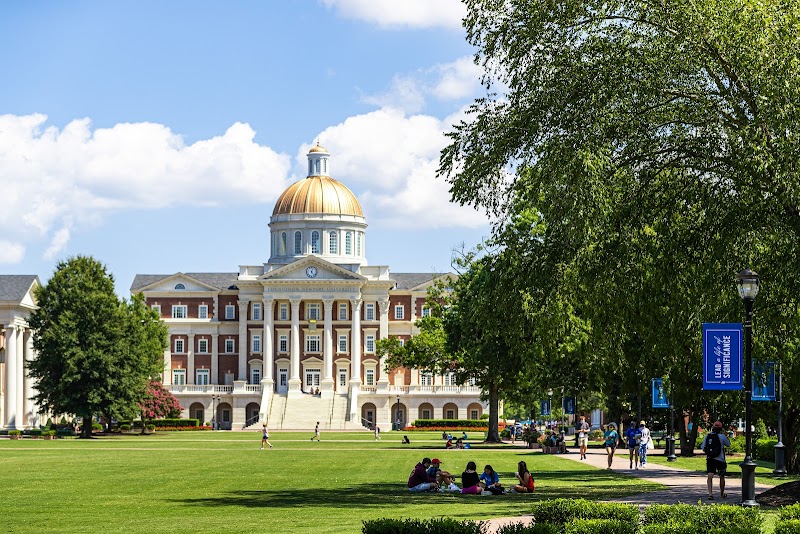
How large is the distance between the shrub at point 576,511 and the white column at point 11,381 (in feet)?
330

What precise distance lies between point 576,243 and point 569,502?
1104 cm

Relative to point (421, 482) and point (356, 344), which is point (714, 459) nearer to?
point (421, 482)

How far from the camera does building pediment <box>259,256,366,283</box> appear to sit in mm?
139500

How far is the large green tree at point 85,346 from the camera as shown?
88.4m

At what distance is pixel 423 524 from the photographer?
→ 18.0 m

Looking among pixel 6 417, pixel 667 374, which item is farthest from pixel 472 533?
pixel 6 417

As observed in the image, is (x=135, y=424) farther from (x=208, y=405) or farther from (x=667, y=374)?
(x=667, y=374)

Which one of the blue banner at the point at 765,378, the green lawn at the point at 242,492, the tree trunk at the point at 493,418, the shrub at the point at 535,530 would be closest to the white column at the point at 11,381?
the tree trunk at the point at 493,418

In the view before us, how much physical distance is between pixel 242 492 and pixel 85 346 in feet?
192

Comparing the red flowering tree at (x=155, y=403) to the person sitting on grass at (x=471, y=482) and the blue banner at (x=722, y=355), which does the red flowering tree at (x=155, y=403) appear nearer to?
the person sitting on grass at (x=471, y=482)

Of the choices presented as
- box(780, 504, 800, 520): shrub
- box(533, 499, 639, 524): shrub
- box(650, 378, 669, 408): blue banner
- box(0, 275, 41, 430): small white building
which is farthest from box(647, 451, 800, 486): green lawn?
box(0, 275, 41, 430): small white building

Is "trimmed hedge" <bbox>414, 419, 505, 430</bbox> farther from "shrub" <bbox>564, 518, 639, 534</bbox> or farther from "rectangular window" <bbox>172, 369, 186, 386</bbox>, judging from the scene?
"shrub" <bbox>564, 518, 639, 534</bbox>

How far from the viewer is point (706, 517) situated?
62.7 ft

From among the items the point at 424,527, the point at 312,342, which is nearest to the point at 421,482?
the point at 424,527
